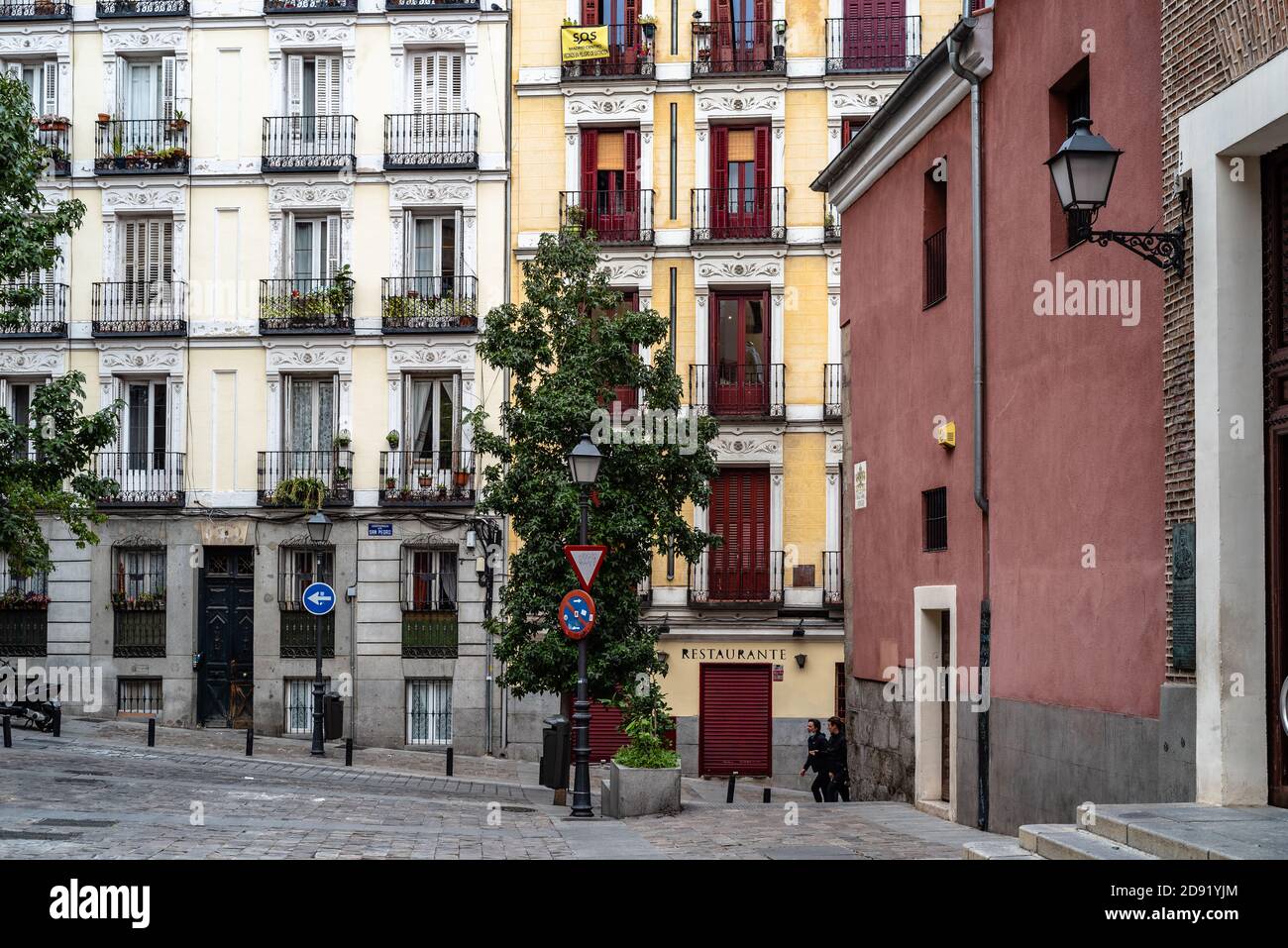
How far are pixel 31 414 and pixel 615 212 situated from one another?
14357mm

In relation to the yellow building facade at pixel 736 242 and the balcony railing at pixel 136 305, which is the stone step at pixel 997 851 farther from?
the balcony railing at pixel 136 305

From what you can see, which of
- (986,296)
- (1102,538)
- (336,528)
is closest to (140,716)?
(336,528)

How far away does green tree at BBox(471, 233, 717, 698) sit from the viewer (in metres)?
23.0

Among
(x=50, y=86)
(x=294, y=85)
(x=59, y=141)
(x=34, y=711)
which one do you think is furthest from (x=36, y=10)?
(x=34, y=711)

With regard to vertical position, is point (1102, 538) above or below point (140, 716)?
above

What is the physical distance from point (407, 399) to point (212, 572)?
5214mm

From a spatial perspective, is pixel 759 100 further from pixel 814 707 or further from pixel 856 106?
pixel 814 707

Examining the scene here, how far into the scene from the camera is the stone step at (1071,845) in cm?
888

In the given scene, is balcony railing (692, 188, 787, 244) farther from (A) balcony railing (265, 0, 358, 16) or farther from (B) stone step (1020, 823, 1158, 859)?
(B) stone step (1020, 823, 1158, 859)

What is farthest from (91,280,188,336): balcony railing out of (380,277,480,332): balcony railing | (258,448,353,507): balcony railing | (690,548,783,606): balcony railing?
(690,548,783,606): balcony railing

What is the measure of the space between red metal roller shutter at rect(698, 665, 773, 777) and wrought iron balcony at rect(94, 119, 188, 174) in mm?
14836

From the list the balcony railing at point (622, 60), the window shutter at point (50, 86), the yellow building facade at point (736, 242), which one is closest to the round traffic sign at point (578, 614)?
the yellow building facade at point (736, 242)

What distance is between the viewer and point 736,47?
31625 mm

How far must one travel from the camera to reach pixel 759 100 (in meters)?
31.4
